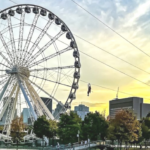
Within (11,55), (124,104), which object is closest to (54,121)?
(11,55)

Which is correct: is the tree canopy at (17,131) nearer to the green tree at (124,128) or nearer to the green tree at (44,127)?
the green tree at (44,127)

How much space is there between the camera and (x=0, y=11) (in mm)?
53750

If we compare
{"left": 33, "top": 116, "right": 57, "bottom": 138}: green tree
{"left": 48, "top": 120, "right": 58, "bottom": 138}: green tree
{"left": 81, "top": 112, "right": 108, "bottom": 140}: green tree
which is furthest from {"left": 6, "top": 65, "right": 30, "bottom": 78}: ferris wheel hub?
{"left": 81, "top": 112, "right": 108, "bottom": 140}: green tree

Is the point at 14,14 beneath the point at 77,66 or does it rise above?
above

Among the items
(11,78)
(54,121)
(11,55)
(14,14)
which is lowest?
(54,121)

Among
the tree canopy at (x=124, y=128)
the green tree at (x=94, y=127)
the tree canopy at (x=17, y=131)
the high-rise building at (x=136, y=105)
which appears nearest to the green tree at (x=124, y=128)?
the tree canopy at (x=124, y=128)

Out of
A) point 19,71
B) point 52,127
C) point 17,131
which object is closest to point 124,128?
point 52,127

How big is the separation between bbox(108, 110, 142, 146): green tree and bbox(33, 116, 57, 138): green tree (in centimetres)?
1058

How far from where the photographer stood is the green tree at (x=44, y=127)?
2175 inches

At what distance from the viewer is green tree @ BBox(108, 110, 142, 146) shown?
5269cm

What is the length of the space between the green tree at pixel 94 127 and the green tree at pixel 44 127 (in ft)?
19.1

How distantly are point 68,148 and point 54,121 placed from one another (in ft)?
38.1

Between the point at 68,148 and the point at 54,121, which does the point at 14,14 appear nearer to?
the point at 54,121

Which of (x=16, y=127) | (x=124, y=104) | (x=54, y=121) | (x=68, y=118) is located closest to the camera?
(x=68, y=118)
